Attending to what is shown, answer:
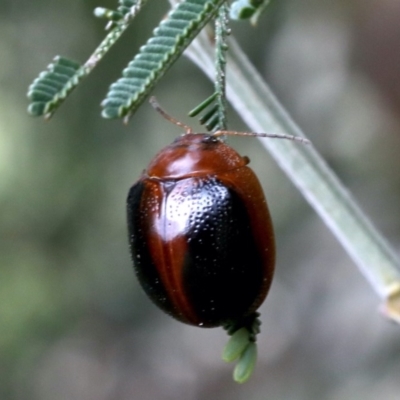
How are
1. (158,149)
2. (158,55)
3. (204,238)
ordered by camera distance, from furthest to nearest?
1. (158,149)
2. (204,238)
3. (158,55)

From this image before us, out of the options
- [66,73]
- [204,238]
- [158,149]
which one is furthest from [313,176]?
[158,149]

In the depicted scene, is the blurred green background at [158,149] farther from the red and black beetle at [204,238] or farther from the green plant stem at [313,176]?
the red and black beetle at [204,238]

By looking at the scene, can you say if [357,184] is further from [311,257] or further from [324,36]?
[324,36]

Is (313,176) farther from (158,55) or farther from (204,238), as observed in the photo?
(158,55)

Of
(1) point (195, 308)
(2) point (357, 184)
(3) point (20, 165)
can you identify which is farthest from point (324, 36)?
(1) point (195, 308)

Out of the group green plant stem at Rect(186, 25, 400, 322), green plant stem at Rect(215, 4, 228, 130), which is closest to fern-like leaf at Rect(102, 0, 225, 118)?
green plant stem at Rect(215, 4, 228, 130)
